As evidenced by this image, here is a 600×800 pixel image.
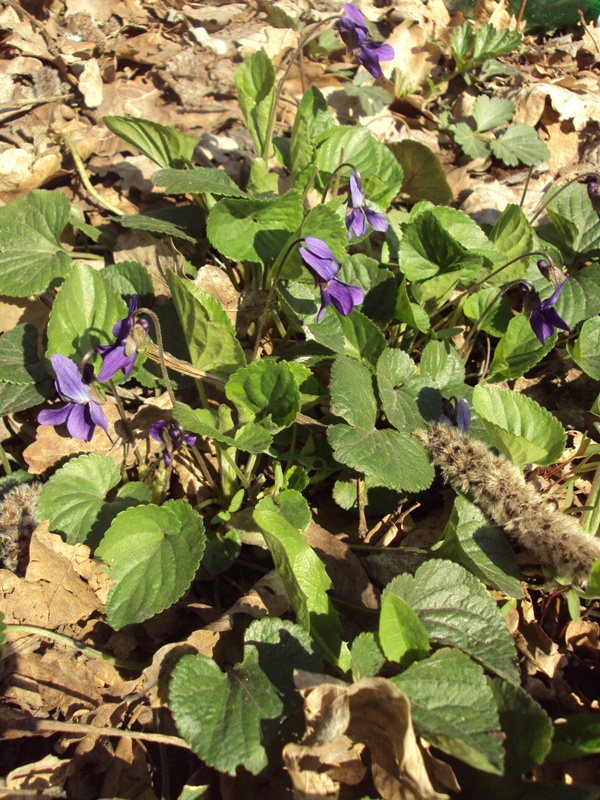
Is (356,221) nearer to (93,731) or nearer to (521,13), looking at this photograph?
(93,731)

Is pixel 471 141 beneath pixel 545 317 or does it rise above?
above

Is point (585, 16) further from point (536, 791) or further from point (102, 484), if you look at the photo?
point (536, 791)

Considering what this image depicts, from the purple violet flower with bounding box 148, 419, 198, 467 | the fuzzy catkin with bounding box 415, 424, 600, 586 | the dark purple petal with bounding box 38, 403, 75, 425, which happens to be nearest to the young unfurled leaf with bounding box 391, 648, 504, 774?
the fuzzy catkin with bounding box 415, 424, 600, 586

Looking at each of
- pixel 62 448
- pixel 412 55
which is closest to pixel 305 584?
pixel 62 448

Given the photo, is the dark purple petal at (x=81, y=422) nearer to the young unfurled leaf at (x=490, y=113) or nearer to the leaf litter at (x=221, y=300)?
the leaf litter at (x=221, y=300)

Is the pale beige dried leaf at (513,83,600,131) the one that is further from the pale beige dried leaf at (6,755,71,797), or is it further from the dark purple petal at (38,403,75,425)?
the pale beige dried leaf at (6,755,71,797)

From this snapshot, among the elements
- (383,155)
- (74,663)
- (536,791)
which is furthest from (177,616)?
(383,155)
